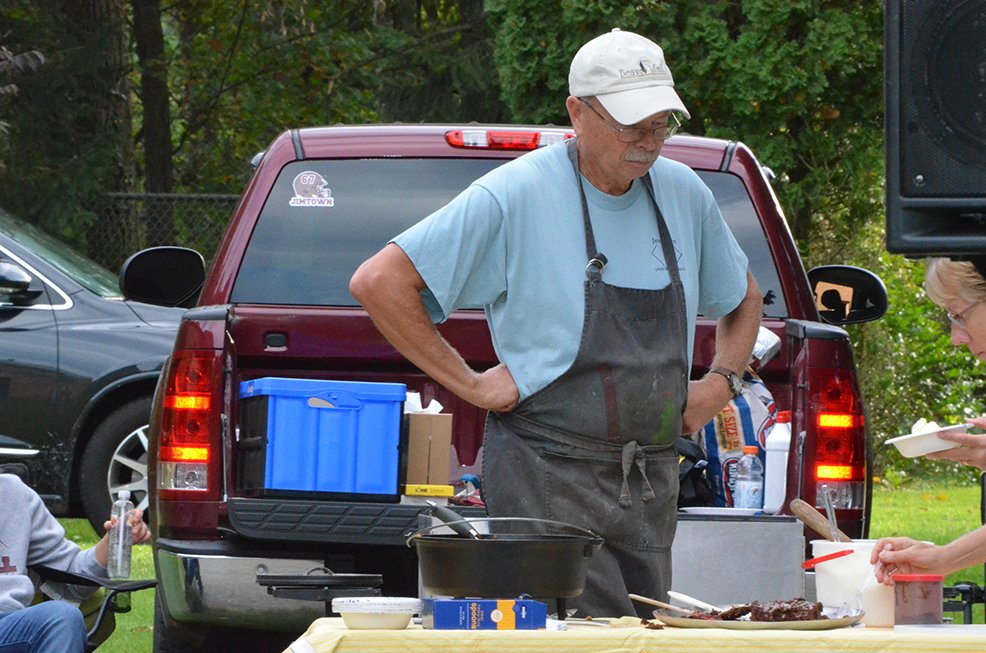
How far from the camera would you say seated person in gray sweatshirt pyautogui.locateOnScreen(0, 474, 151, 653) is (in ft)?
14.9

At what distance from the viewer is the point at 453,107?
54.0 feet

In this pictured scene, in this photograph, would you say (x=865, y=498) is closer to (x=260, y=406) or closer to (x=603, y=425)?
(x=603, y=425)

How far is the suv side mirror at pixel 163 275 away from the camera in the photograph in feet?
17.2

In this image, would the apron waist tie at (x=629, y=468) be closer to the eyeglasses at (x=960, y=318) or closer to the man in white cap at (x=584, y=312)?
the man in white cap at (x=584, y=312)

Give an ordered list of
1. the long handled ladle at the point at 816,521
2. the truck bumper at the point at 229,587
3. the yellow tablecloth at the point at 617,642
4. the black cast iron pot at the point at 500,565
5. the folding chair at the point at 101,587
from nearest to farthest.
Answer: the yellow tablecloth at the point at 617,642 → the black cast iron pot at the point at 500,565 → the long handled ladle at the point at 816,521 → the truck bumper at the point at 229,587 → the folding chair at the point at 101,587

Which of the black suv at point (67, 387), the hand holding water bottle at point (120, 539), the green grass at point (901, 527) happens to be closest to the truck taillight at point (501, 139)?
the hand holding water bottle at point (120, 539)

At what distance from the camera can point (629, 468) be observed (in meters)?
3.71

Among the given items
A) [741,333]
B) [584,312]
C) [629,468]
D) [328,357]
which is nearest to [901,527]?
[741,333]

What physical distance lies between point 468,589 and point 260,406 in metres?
1.89

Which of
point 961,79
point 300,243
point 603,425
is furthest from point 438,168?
point 961,79

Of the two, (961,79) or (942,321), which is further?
(942,321)

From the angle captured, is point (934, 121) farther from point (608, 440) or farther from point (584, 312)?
point (608, 440)

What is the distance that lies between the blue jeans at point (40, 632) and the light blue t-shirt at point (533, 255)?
1626 millimetres

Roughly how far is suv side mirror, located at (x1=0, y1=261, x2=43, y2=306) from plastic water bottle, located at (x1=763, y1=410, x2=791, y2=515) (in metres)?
5.01
